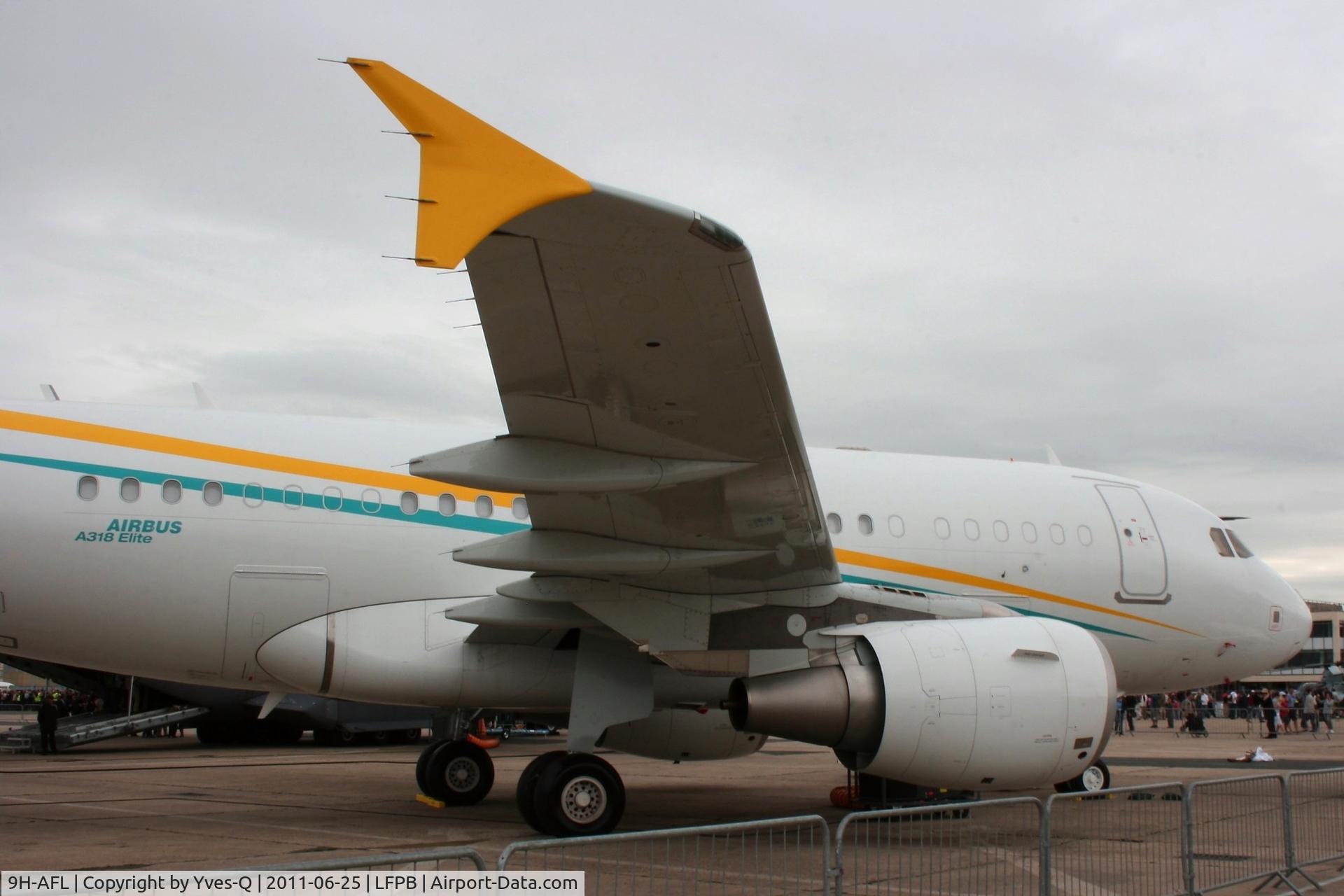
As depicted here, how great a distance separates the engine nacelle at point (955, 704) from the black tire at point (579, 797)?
3.98 feet

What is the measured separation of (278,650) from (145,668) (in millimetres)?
1220

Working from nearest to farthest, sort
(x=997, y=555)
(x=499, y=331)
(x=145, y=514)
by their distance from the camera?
(x=499, y=331)
(x=145, y=514)
(x=997, y=555)

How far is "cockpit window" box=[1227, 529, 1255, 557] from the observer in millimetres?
12623

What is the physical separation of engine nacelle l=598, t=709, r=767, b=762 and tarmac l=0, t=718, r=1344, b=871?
2.03 feet

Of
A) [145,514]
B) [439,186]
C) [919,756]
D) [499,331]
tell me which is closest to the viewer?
[439,186]

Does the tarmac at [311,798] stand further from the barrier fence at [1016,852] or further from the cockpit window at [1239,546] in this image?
the cockpit window at [1239,546]

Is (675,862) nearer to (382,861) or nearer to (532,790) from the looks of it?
(532,790)

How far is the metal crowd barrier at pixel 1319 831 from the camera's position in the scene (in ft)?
25.4

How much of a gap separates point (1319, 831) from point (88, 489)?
10.1 meters

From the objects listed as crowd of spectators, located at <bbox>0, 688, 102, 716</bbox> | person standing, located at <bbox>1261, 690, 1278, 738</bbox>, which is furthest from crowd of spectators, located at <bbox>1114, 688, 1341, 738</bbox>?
crowd of spectators, located at <bbox>0, 688, 102, 716</bbox>

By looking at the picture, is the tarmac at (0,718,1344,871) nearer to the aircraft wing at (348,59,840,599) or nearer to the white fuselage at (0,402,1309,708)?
the white fuselage at (0,402,1309,708)

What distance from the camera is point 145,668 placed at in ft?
31.7

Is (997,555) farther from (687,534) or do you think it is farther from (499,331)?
(499,331)

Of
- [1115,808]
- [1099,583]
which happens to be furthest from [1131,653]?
[1115,808]
